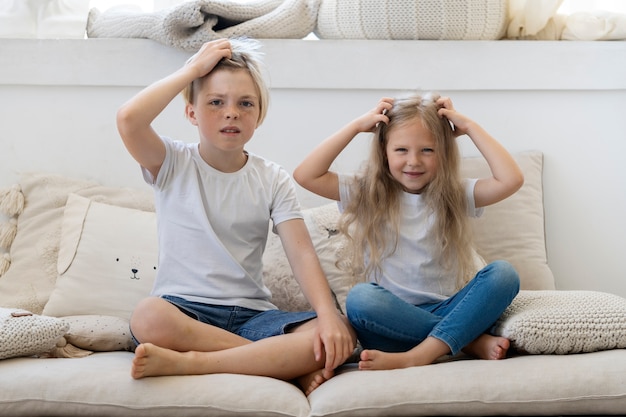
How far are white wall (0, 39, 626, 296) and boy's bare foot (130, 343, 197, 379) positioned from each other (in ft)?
2.99

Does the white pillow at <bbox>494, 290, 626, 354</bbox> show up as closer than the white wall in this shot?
Yes

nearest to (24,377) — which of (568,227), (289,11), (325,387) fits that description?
(325,387)

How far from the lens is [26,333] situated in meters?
1.55

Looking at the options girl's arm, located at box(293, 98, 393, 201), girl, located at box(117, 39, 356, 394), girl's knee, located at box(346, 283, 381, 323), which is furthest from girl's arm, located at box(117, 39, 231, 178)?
girl's knee, located at box(346, 283, 381, 323)

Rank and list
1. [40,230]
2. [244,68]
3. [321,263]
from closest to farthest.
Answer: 1. [244,68]
2. [321,263]
3. [40,230]

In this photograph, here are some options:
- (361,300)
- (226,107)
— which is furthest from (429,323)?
(226,107)

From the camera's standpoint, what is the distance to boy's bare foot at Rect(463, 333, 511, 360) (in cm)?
156

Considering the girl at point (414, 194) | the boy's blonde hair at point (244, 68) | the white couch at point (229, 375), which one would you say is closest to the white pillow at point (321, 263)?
the white couch at point (229, 375)

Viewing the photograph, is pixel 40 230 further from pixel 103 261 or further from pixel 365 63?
pixel 365 63

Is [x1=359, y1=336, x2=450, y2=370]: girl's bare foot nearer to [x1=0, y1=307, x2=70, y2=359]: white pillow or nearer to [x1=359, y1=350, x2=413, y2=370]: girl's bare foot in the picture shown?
[x1=359, y1=350, x2=413, y2=370]: girl's bare foot

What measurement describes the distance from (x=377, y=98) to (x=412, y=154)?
22.0 inches

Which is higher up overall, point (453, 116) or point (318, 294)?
point (453, 116)

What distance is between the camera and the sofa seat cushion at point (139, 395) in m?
1.37

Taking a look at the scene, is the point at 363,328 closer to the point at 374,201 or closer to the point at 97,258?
the point at 374,201
